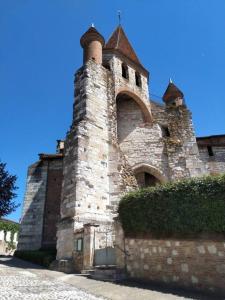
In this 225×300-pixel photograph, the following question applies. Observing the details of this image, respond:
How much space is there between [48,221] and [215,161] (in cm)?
1247

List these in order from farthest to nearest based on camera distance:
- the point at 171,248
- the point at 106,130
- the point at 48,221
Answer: the point at 48,221
the point at 106,130
the point at 171,248

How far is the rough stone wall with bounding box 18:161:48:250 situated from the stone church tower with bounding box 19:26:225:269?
0.20 ft

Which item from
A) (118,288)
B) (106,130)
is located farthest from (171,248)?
(106,130)

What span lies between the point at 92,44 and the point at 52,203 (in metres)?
10.8

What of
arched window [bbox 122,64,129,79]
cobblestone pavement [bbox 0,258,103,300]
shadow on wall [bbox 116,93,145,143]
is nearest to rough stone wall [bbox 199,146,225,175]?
shadow on wall [bbox 116,93,145,143]

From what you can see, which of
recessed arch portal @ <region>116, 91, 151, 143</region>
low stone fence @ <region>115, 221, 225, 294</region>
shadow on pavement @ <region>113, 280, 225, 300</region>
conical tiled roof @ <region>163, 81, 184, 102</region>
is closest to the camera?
shadow on pavement @ <region>113, 280, 225, 300</region>

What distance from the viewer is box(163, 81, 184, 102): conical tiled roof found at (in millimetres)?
20562

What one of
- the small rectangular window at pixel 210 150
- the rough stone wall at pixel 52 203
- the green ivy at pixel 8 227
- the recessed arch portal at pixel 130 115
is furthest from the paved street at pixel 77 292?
the green ivy at pixel 8 227

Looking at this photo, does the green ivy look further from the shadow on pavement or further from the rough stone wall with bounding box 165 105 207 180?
the shadow on pavement

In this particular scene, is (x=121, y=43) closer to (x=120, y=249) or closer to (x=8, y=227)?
(x=120, y=249)

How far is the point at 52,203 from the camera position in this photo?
1784 centimetres

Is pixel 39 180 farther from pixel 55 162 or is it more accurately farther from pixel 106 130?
pixel 106 130

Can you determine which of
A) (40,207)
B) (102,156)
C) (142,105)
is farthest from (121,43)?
(40,207)

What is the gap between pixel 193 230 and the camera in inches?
242
